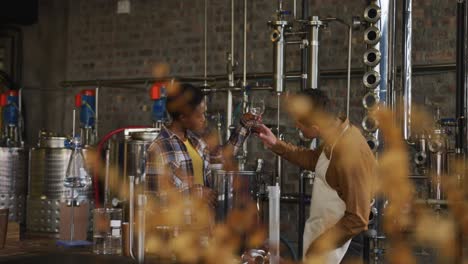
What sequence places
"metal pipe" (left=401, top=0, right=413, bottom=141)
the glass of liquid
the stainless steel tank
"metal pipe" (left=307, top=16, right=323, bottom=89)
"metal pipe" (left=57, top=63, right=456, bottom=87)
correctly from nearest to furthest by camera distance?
the glass of liquid, the stainless steel tank, "metal pipe" (left=401, top=0, right=413, bottom=141), "metal pipe" (left=307, top=16, right=323, bottom=89), "metal pipe" (left=57, top=63, right=456, bottom=87)

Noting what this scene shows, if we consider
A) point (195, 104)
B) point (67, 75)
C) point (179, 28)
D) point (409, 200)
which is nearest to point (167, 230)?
point (195, 104)

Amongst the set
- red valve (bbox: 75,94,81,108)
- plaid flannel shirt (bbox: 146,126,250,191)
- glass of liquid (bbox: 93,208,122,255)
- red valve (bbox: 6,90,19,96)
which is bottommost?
glass of liquid (bbox: 93,208,122,255)

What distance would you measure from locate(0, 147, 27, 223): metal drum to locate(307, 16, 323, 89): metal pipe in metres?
1.91

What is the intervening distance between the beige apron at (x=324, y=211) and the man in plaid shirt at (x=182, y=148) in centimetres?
54

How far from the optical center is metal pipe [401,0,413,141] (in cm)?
414

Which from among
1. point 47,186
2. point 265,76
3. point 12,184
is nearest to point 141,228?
point 47,186

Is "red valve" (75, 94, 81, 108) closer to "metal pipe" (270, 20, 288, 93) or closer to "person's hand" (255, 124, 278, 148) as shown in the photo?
"metal pipe" (270, 20, 288, 93)

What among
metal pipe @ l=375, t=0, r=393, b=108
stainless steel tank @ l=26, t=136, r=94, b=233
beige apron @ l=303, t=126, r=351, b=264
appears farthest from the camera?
metal pipe @ l=375, t=0, r=393, b=108

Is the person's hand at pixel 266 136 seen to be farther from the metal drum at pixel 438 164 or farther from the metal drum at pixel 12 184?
the metal drum at pixel 12 184

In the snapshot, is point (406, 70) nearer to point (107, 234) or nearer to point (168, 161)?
point (168, 161)

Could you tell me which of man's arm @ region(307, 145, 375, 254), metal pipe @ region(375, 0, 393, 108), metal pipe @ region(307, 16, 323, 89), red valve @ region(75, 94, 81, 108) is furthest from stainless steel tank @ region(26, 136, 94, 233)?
red valve @ region(75, 94, 81, 108)

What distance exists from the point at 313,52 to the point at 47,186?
1.77 meters

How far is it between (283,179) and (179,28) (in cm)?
170

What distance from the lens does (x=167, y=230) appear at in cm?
245
